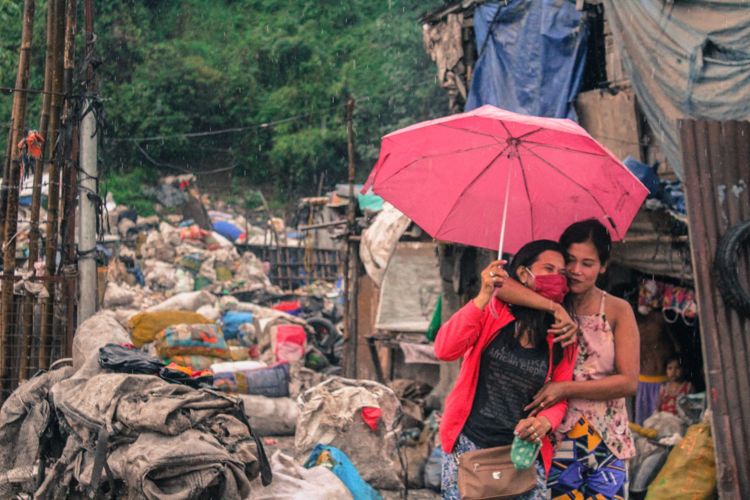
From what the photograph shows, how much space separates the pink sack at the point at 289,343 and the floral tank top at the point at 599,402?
7.72 meters

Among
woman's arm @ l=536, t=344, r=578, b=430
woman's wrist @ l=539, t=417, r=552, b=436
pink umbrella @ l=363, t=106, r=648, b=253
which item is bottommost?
woman's wrist @ l=539, t=417, r=552, b=436

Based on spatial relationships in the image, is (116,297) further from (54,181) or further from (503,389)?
(503,389)

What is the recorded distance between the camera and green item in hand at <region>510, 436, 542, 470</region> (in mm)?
2230

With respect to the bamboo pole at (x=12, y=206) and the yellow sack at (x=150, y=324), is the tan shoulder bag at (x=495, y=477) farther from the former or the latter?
the yellow sack at (x=150, y=324)

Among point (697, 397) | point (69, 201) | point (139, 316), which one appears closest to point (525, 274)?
point (697, 397)

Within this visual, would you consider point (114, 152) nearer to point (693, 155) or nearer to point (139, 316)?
point (139, 316)

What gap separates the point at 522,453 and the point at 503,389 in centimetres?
24

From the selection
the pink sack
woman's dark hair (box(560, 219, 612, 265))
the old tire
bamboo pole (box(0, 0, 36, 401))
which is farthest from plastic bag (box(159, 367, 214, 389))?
the pink sack

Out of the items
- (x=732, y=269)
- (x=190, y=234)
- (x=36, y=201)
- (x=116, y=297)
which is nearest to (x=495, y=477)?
(x=732, y=269)

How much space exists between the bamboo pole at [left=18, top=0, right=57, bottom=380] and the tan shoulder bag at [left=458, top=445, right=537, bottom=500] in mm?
4377

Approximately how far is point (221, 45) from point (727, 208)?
31737mm

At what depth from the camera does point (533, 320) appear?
2379mm

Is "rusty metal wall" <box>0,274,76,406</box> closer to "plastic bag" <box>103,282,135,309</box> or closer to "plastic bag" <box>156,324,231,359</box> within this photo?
"plastic bag" <box>156,324,231,359</box>

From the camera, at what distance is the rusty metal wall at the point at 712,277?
3918 mm
